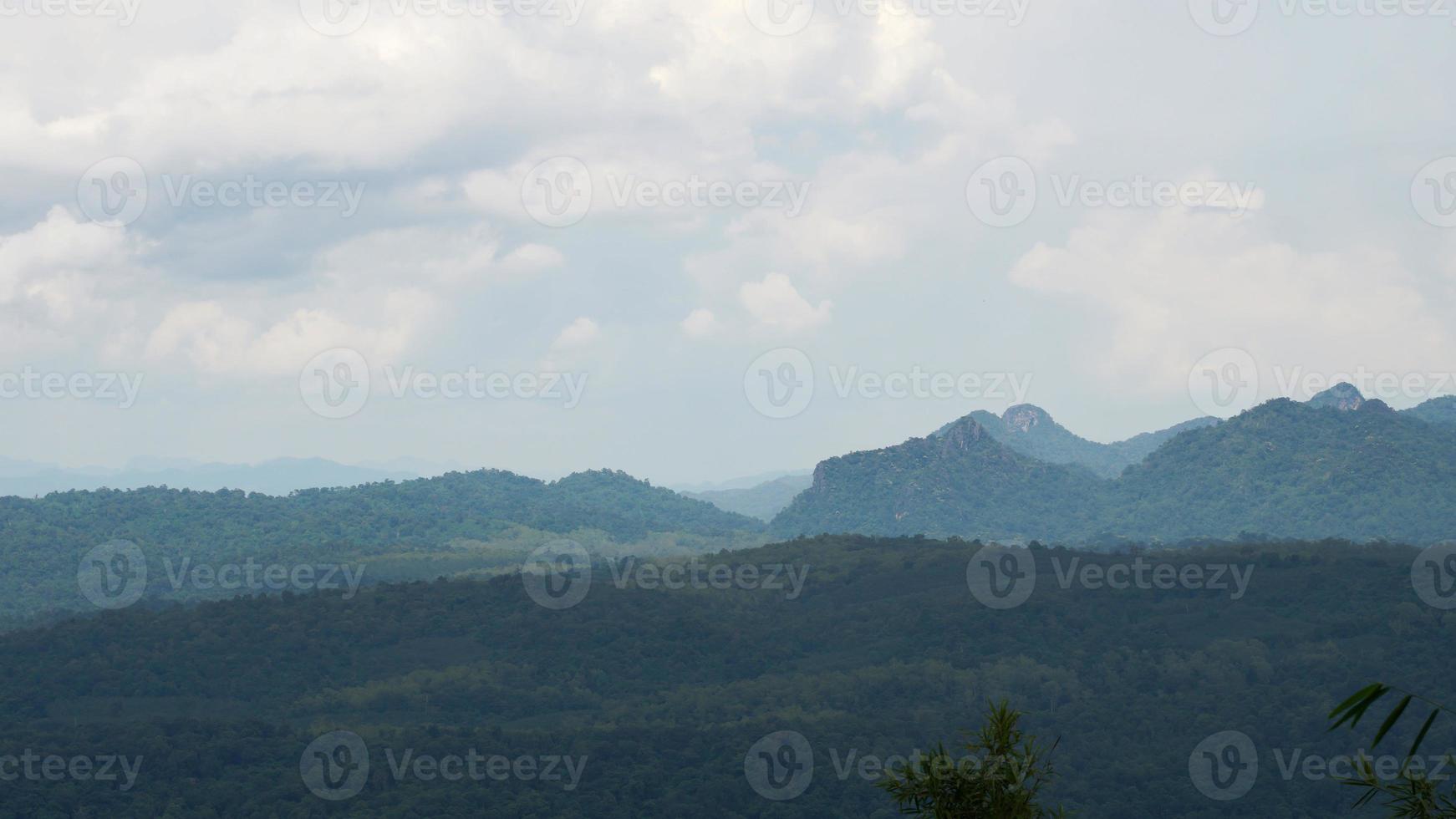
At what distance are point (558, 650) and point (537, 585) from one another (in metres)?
24.6

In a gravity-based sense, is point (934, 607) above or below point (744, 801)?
above

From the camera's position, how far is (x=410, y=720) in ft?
443

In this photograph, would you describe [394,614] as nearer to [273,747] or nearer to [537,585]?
[537,585]

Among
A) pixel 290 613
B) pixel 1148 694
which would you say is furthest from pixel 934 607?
pixel 290 613
